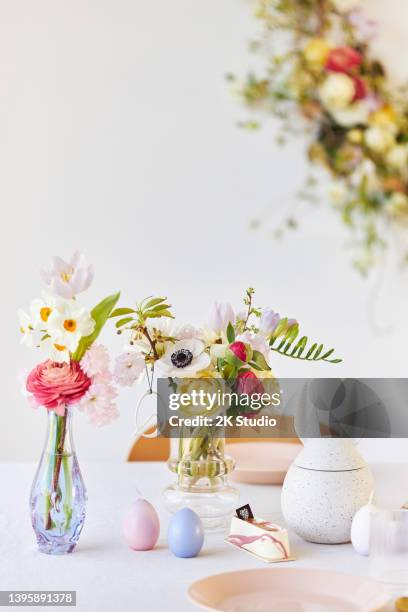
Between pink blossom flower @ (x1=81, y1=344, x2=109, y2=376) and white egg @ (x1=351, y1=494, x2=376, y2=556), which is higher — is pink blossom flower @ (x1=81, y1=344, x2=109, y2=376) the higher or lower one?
the higher one

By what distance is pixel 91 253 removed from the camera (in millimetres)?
2381

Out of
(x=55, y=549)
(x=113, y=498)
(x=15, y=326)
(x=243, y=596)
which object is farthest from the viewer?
(x=15, y=326)

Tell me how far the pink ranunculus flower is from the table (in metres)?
0.17

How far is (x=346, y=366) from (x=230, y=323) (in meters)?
1.45

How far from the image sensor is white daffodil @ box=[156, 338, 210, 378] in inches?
40.0

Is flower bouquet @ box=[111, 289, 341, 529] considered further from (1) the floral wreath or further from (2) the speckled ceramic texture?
(1) the floral wreath

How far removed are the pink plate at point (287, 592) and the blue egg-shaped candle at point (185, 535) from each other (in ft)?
0.31

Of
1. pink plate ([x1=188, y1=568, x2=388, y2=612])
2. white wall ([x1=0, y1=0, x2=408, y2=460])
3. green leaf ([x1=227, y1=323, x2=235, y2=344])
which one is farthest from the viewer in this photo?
white wall ([x1=0, y1=0, x2=408, y2=460])

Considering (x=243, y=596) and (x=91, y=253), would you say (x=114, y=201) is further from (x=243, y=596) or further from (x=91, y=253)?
(x=243, y=596)

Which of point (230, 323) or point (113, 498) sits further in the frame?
point (113, 498)

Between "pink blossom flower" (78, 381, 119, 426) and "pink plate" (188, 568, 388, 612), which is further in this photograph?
"pink blossom flower" (78, 381, 119, 426)

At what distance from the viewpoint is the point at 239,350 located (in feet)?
3.34

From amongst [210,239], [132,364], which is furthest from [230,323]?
[210,239]

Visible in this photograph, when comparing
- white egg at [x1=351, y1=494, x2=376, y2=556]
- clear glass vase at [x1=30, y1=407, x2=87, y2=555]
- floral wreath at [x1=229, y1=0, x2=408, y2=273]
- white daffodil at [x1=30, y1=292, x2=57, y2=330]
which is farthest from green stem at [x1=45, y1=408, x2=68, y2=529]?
floral wreath at [x1=229, y1=0, x2=408, y2=273]
